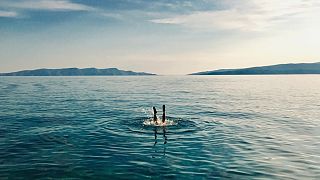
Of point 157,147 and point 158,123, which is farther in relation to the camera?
point 158,123

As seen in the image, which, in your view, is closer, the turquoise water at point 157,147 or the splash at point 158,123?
the turquoise water at point 157,147

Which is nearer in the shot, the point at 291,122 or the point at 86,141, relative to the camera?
the point at 86,141

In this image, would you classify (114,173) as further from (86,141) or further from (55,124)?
(55,124)

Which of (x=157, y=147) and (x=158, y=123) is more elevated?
(x=158, y=123)

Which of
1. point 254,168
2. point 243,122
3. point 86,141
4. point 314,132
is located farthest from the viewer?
point 243,122

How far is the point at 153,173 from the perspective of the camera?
77.6 ft

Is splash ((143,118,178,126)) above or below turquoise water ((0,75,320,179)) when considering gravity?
above

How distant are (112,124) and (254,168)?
938 inches

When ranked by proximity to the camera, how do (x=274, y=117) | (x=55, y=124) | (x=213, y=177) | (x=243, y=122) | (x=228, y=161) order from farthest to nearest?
(x=274, y=117), (x=243, y=122), (x=55, y=124), (x=228, y=161), (x=213, y=177)

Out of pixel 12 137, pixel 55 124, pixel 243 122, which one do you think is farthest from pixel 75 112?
pixel 243 122

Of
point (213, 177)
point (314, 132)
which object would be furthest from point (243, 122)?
point (213, 177)

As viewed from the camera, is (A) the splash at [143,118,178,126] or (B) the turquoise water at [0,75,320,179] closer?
(B) the turquoise water at [0,75,320,179]

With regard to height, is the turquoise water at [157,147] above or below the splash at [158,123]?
→ below

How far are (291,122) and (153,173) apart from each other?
31.7 metres
